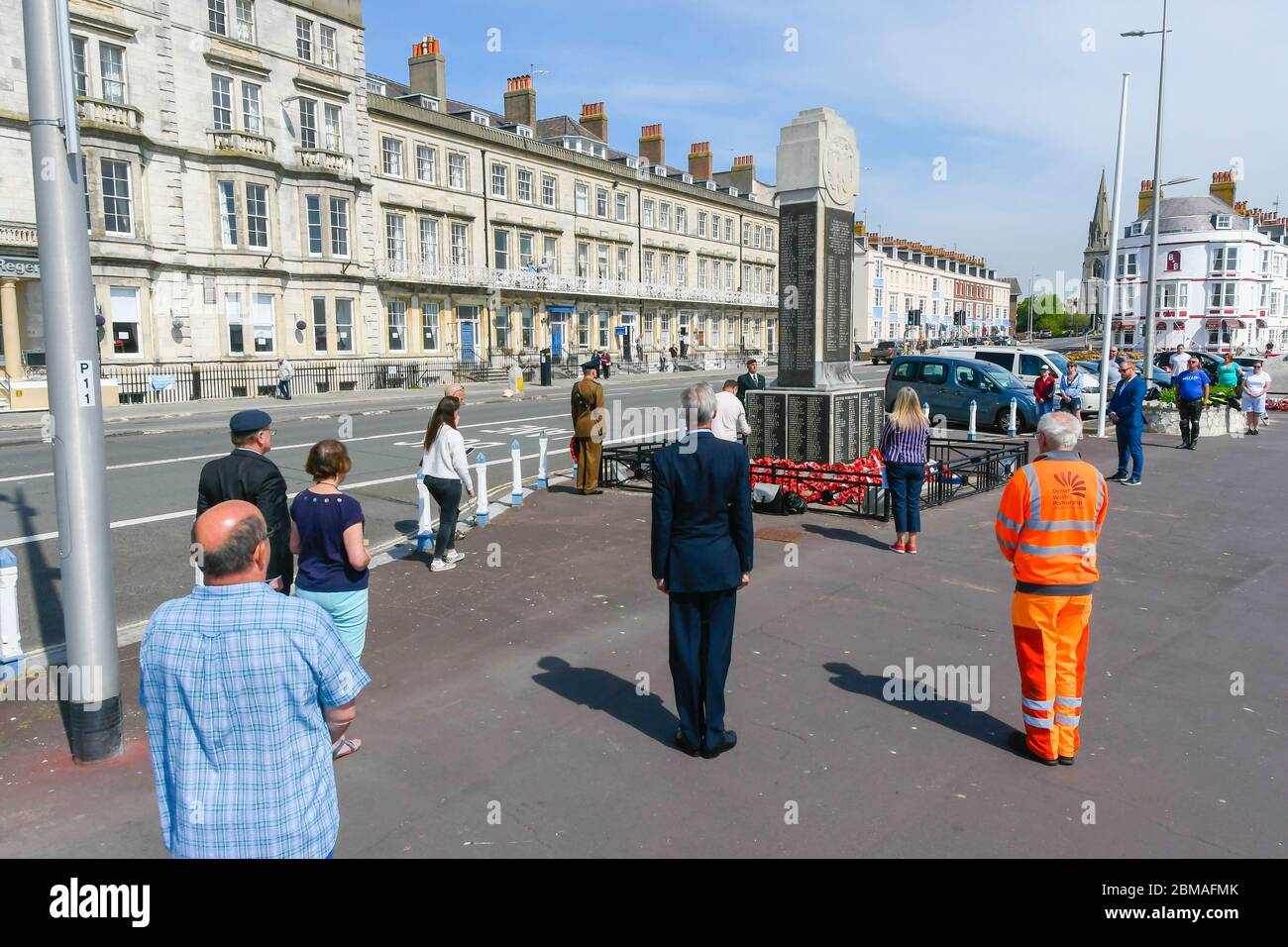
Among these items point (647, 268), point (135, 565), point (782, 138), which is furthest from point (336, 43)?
point (135, 565)

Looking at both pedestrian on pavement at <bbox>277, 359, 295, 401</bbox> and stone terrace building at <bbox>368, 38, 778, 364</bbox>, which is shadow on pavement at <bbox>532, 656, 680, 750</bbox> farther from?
stone terrace building at <bbox>368, 38, 778, 364</bbox>

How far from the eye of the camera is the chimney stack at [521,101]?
54438mm

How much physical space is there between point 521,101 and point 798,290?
152 ft

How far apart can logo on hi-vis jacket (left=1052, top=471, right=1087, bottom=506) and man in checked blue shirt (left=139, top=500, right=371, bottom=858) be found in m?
4.01

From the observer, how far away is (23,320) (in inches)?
1192

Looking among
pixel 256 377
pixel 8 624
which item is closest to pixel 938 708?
pixel 8 624

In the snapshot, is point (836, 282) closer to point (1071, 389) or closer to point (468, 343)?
point (1071, 389)

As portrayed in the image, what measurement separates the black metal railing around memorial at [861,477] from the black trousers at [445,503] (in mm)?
2377

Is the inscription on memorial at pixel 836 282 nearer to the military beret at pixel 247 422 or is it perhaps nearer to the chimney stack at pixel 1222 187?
the military beret at pixel 247 422

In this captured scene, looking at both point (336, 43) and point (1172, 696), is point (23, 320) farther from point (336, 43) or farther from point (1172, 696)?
point (1172, 696)

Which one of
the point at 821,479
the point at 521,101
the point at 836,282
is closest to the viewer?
the point at 821,479

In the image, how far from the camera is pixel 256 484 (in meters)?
5.62

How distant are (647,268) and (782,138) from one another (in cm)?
4654

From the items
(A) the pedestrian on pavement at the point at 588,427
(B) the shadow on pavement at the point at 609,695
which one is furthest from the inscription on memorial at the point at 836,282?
(B) the shadow on pavement at the point at 609,695
